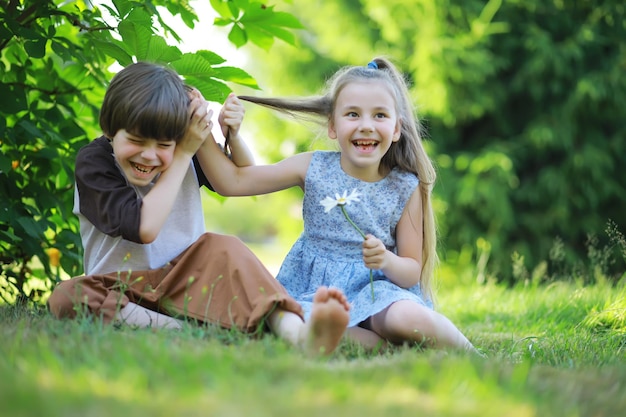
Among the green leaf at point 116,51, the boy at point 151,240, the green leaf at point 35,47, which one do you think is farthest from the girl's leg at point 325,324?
the green leaf at point 35,47

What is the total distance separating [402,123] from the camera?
288 cm

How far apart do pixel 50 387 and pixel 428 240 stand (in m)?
1.81

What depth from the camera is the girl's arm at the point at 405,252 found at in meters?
2.37

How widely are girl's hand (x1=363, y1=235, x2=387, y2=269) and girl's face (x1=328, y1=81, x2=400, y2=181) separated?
46 cm

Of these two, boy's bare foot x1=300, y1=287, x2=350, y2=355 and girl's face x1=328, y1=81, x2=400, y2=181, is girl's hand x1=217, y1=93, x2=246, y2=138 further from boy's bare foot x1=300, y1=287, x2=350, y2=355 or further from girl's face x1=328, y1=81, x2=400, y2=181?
boy's bare foot x1=300, y1=287, x2=350, y2=355

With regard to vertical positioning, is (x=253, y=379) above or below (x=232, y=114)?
below

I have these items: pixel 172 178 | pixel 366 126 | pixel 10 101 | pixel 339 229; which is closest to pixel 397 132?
pixel 366 126

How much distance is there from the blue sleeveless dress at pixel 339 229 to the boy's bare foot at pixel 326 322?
687 mm

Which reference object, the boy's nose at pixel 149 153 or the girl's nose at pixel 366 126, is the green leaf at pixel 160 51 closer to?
the boy's nose at pixel 149 153

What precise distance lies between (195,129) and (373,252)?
74 centimetres

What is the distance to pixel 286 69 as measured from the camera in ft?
28.0

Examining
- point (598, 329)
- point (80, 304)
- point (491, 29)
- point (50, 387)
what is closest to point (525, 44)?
point (491, 29)

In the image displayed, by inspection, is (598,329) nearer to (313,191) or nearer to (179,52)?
(313,191)

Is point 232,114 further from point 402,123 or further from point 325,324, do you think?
point 325,324
